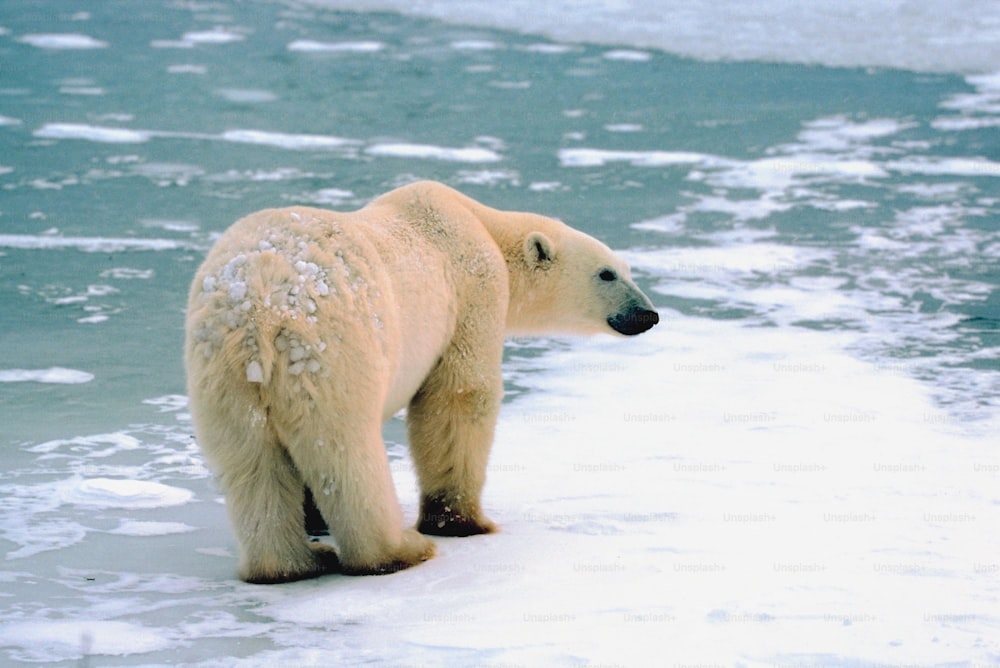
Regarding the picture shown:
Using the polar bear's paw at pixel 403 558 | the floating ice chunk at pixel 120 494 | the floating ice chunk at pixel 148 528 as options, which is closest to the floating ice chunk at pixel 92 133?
the floating ice chunk at pixel 120 494

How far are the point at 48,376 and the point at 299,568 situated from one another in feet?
6.83

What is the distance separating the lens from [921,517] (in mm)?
3697

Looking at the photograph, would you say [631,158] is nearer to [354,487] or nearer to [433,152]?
[433,152]

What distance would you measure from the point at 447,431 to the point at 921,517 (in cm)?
133

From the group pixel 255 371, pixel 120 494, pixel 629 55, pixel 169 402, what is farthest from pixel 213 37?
pixel 255 371

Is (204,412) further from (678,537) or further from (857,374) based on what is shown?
(857,374)

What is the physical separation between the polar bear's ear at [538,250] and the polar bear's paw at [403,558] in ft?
3.17

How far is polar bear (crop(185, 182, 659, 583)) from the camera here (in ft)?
9.87

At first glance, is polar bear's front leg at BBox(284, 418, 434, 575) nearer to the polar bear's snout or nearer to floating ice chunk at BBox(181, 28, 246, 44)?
the polar bear's snout

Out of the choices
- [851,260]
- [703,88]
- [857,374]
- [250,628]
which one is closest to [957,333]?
[857,374]

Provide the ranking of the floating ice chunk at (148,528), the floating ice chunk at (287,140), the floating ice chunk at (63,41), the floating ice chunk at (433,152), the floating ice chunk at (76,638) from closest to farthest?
the floating ice chunk at (76,638) < the floating ice chunk at (148,528) < the floating ice chunk at (433,152) < the floating ice chunk at (287,140) < the floating ice chunk at (63,41)

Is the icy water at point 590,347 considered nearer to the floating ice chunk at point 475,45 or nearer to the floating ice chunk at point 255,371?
the floating ice chunk at point 475,45

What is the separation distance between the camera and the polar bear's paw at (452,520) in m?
3.71

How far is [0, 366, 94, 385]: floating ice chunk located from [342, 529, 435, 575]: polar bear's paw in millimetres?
1943
